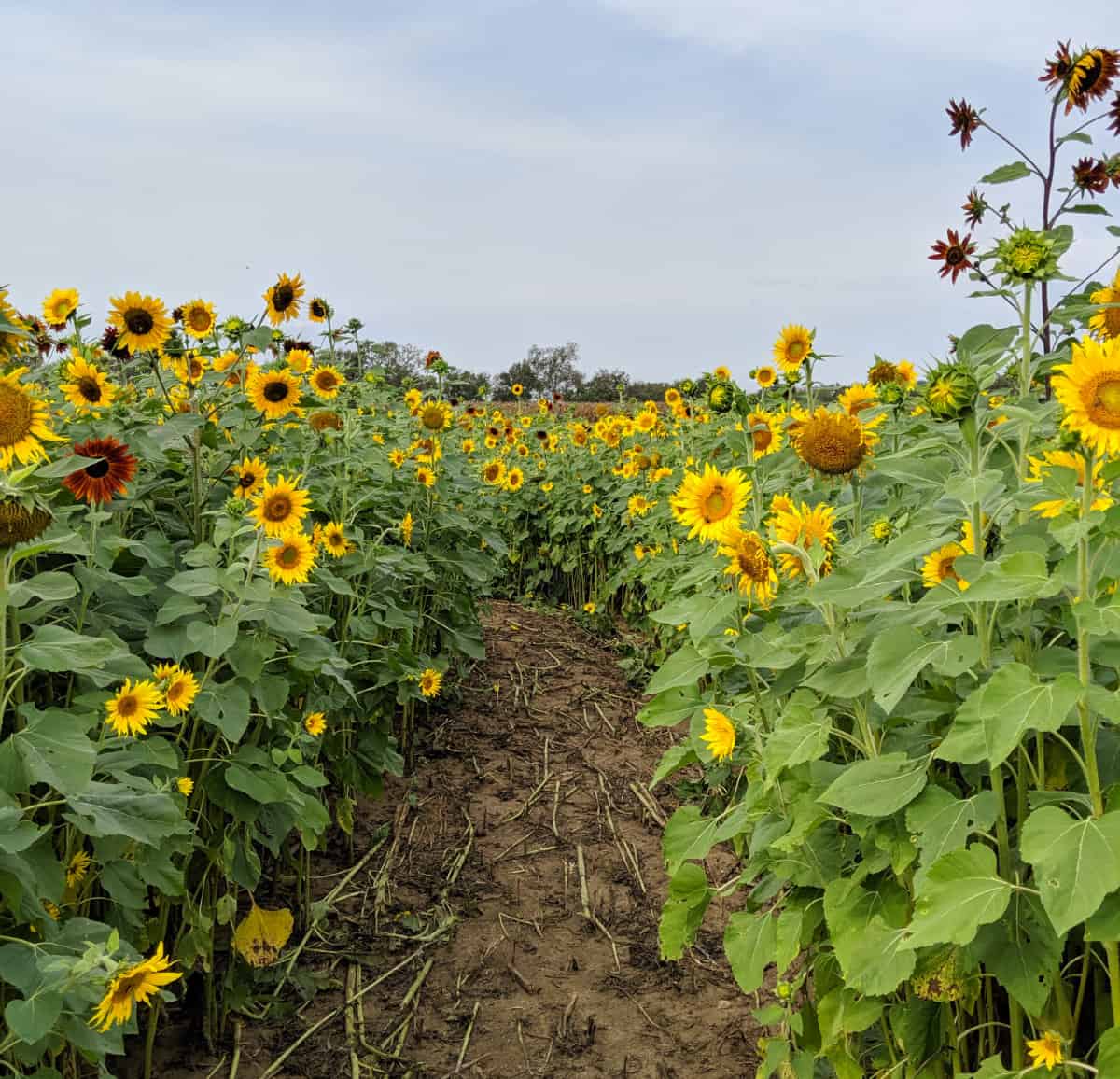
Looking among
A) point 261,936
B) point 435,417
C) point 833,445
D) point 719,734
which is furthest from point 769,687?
point 435,417

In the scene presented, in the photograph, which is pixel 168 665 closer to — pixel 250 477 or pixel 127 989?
pixel 250 477

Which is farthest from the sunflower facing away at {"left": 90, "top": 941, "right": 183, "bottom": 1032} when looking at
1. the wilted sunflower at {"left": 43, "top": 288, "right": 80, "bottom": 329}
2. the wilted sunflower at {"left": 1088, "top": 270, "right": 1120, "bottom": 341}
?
the wilted sunflower at {"left": 43, "top": 288, "right": 80, "bottom": 329}

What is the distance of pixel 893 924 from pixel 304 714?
6.05ft

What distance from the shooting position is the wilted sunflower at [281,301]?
3.48m

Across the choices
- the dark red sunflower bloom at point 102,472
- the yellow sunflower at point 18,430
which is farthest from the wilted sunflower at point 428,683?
the yellow sunflower at point 18,430

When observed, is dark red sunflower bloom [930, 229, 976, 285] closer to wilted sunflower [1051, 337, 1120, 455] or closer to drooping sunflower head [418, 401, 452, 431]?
wilted sunflower [1051, 337, 1120, 455]

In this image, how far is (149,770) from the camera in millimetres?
2309

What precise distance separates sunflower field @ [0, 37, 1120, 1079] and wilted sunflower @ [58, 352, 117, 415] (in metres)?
0.01

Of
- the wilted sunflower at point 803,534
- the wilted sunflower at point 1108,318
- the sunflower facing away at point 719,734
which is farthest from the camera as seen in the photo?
the sunflower facing away at point 719,734

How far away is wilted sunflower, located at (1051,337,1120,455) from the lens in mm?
1403

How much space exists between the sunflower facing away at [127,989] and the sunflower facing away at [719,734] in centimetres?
112

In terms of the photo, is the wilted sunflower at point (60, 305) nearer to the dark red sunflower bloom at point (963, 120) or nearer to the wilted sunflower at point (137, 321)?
the wilted sunflower at point (137, 321)

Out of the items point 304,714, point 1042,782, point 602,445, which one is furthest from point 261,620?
point 602,445

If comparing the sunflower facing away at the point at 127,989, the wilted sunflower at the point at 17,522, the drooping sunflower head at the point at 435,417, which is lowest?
the sunflower facing away at the point at 127,989
